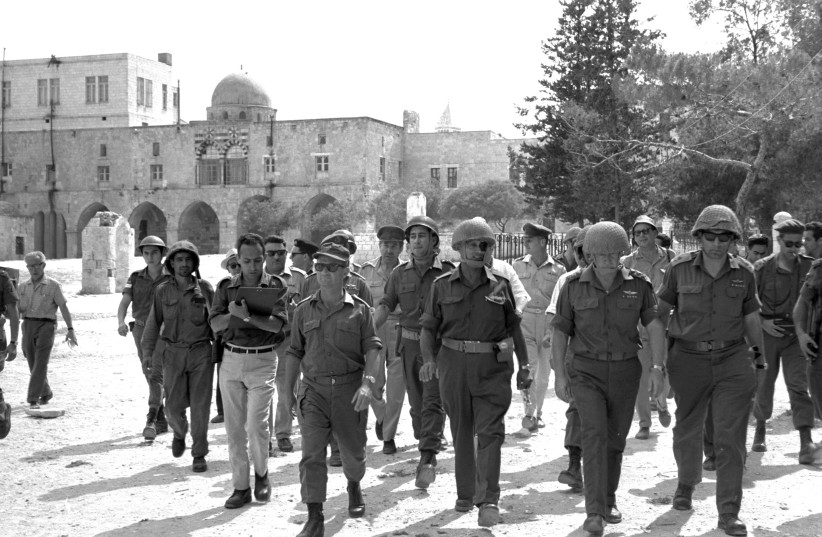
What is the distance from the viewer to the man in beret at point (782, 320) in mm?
7941

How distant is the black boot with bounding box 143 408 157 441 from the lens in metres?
8.64

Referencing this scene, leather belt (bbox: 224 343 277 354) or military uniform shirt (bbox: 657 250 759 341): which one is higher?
military uniform shirt (bbox: 657 250 759 341)

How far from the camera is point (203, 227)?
63594 mm

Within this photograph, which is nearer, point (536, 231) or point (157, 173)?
point (536, 231)

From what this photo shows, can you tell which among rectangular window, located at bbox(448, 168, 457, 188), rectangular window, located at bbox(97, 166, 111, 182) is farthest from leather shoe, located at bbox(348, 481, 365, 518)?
rectangular window, located at bbox(97, 166, 111, 182)

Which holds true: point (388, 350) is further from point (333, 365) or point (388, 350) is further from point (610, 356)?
point (610, 356)

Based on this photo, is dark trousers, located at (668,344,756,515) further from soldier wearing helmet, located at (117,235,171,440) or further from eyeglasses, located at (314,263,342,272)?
soldier wearing helmet, located at (117,235,171,440)

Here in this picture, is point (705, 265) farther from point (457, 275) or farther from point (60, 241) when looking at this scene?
point (60, 241)

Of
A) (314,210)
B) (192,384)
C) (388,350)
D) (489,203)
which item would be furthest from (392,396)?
(314,210)

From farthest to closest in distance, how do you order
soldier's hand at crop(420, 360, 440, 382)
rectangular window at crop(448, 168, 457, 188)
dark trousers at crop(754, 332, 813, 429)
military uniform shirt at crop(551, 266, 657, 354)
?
rectangular window at crop(448, 168, 457, 188)
dark trousers at crop(754, 332, 813, 429)
soldier's hand at crop(420, 360, 440, 382)
military uniform shirt at crop(551, 266, 657, 354)

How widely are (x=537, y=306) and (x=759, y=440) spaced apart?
2.26 metres

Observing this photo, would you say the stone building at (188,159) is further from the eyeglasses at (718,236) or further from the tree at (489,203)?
the eyeglasses at (718,236)

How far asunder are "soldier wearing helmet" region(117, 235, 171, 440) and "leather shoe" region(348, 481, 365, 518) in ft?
9.49

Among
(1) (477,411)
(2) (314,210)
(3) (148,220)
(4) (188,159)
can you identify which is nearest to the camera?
(1) (477,411)
